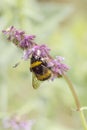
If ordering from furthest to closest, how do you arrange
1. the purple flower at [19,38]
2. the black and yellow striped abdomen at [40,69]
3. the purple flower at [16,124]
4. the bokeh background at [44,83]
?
the bokeh background at [44,83], the purple flower at [16,124], the black and yellow striped abdomen at [40,69], the purple flower at [19,38]

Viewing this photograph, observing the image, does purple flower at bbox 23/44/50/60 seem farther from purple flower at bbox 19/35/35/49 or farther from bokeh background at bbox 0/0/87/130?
bokeh background at bbox 0/0/87/130

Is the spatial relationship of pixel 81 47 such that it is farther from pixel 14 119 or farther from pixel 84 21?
pixel 14 119

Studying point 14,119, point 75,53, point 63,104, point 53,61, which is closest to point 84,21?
point 75,53

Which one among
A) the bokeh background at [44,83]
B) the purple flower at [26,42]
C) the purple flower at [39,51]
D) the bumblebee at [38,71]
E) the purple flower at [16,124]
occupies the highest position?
the bokeh background at [44,83]

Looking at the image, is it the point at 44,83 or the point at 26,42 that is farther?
the point at 44,83

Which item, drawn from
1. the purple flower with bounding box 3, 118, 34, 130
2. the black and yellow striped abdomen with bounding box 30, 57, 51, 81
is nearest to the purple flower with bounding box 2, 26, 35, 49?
the black and yellow striped abdomen with bounding box 30, 57, 51, 81

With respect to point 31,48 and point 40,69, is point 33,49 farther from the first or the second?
point 40,69

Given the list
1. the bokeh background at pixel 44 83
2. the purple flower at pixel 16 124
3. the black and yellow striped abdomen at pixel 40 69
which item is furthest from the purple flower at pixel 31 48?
the bokeh background at pixel 44 83

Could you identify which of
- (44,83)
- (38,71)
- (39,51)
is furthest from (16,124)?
(44,83)

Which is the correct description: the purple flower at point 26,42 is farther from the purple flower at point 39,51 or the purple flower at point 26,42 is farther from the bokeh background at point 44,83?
the bokeh background at point 44,83
